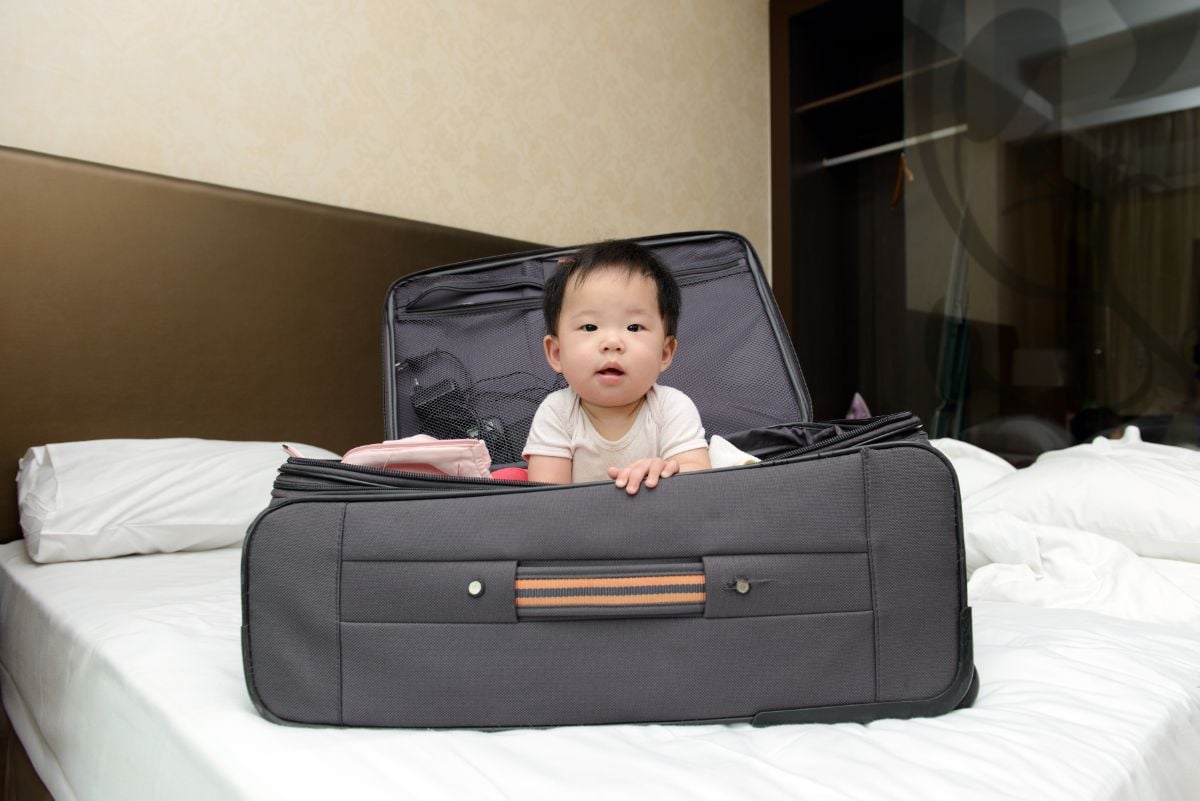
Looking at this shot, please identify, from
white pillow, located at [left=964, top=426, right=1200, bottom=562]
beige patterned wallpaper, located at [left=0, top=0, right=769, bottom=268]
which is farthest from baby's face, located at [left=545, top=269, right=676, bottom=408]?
beige patterned wallpaper, located at [left=0, top=0, right=769, bottom=268]

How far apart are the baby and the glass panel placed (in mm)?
1742

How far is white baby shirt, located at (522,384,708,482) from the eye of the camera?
92cm

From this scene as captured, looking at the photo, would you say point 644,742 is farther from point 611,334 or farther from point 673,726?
point 611,334

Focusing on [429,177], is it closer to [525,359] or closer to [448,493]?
[525,359]

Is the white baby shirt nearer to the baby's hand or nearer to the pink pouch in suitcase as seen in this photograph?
the pink pouch in suitcase

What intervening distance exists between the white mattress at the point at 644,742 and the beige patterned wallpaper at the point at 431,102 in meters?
1.09

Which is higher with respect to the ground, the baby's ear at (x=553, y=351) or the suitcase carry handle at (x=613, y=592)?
the baby's ear at (x=553, y=351)

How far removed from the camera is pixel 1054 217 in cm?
214

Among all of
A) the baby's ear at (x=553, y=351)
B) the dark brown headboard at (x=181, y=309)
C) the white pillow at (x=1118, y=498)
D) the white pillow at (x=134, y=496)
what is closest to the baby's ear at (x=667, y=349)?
the baby's ear at (x=553, y=351)

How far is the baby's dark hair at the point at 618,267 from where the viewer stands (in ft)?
2.90

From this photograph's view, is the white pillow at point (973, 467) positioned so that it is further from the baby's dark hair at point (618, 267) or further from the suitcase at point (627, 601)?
the suitcase at point (627, 601)

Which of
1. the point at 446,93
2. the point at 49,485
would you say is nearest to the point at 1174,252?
the point at 446,93

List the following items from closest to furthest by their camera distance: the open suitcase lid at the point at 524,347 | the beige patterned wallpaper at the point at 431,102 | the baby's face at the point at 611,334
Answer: the baby's face at the point at 611,334 < the open suitcase lid at the point at 524,347 < the beige patterned wallpaper at the point at 431,102

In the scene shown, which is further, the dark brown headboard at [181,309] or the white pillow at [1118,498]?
the dark brown headboard at [181,309]
